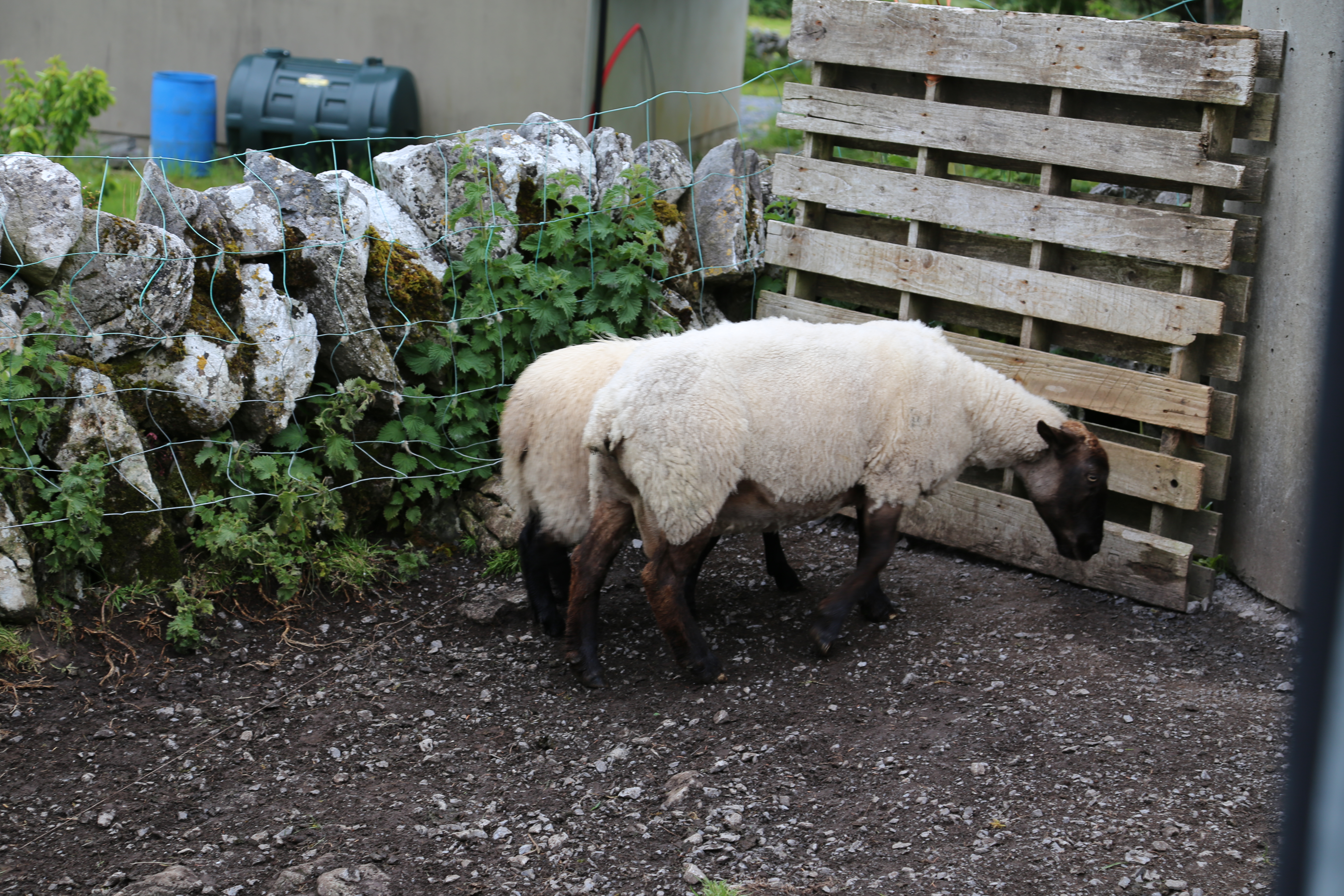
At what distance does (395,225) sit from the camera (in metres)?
5.21

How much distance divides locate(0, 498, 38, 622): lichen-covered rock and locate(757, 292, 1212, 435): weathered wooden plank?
155 inches

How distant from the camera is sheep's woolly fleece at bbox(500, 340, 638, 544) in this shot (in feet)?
14.5

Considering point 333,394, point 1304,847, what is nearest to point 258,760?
point 333,394

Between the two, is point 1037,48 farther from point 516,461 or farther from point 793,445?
point 516,461

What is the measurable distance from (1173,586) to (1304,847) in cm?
443

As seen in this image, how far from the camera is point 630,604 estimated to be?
5039 mm

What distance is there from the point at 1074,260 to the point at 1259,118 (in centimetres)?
98

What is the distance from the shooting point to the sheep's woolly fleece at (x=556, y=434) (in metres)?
4.41

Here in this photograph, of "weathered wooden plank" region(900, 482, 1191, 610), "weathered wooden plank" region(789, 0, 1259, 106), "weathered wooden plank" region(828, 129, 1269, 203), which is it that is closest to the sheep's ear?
"weathered wooden plank" region(900, 482, 1191, 610)

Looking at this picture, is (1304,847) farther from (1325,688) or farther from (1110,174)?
(1110,174)

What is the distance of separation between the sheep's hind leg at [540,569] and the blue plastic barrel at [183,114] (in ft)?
24.2

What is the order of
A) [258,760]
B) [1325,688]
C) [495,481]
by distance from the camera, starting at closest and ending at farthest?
[1325,688] → [258,760] → [495,481]

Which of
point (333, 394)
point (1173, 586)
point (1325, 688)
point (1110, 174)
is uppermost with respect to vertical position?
point (1110, 174)

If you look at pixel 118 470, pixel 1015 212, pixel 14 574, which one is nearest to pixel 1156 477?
pixel 1015 212
